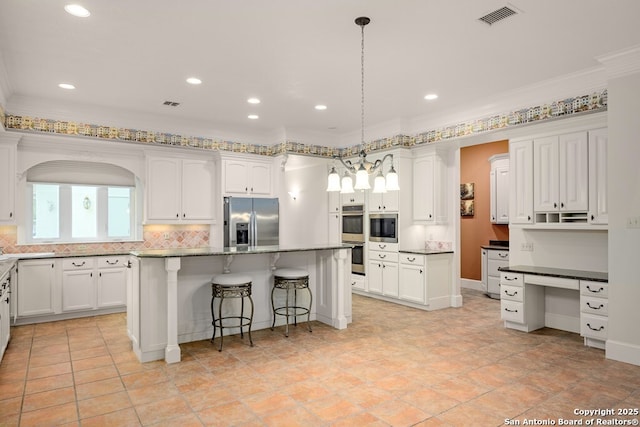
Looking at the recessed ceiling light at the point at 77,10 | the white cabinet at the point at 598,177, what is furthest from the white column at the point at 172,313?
the white cabinet at the point at 598,177

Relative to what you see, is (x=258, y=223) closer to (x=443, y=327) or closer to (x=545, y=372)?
(x=443, y=327)

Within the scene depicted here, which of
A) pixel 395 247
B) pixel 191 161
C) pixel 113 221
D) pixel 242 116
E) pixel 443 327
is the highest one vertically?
pixel 242 116

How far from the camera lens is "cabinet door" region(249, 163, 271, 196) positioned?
22.2 feet

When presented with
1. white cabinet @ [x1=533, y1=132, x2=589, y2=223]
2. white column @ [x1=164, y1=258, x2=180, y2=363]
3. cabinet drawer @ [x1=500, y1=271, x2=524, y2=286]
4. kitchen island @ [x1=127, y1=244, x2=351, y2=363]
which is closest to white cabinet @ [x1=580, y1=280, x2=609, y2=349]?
cabinet drawer @ [x1=500, y1=271, x2=524, y2=286]

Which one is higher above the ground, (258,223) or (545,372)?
(258,223)

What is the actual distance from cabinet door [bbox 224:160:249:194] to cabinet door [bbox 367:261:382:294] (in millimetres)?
2425

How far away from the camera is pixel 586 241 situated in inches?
180

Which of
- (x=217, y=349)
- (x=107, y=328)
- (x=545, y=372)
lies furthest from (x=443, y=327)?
(x=107, y=328)

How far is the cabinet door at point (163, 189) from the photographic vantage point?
6.07 metres

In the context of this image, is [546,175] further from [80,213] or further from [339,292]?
[80,213]

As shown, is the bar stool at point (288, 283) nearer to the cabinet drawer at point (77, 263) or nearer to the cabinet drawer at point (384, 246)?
the cabinet drawer at point (384, 246)

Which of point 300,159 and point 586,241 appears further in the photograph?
point 300,159

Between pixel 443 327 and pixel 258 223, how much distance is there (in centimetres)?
329

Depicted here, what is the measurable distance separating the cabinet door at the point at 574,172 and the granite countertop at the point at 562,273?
705 mm
